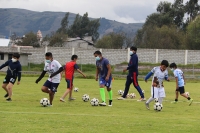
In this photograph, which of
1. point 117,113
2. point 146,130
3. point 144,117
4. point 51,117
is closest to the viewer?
point 146,130

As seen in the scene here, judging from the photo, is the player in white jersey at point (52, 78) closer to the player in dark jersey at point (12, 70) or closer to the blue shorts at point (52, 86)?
the blue shorts at point (52, 86)

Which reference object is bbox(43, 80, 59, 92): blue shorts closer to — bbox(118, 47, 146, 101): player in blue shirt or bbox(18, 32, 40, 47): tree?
bbox(118, 47, 146, 101): player in blue shirt

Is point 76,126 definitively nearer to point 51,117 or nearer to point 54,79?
point 51,117

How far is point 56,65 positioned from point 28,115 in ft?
11.9

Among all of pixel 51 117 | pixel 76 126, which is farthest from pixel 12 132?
pixel 51 117

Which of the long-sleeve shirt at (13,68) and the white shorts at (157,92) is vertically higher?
the long-sleeve shirt at (13,68)

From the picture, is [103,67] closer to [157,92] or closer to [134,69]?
[157,92]

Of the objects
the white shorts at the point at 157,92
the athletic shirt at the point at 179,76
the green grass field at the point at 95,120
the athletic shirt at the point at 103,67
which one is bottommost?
the green grass field at the point at 95,120

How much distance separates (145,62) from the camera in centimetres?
6178

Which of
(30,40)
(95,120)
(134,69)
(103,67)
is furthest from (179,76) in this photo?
(30,40)

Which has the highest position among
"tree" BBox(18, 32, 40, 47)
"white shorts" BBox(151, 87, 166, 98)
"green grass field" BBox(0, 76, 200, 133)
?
"tree" BBox(18, 32, 40, 47)

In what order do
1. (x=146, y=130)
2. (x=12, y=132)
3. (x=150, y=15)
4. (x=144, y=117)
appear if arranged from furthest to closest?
(x=150, y=15)
(x=144, y=117)
(x=146, y=130)
(x=12, y=132)

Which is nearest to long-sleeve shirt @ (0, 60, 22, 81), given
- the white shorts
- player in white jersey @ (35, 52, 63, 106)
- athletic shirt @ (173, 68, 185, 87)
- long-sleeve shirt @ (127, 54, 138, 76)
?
player in white jersey @ (35, 52, 63, 106)

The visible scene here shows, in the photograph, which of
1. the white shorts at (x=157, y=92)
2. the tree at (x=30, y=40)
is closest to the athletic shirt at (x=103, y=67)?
the white shorts at (x=157, y=92)
